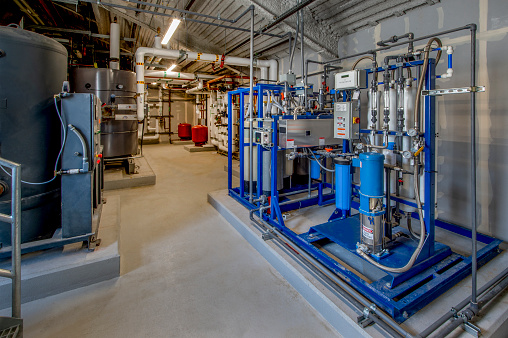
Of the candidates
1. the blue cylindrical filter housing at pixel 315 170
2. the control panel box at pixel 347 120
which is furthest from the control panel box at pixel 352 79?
the blue cylindrical filter housing at pixel 315 170

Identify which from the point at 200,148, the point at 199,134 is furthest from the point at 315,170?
the point at 199,134

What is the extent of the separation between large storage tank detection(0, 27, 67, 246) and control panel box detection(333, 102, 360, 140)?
285 centimetres

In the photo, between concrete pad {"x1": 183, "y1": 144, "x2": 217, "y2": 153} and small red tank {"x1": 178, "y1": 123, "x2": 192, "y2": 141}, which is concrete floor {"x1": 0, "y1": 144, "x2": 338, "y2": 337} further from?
small red tank {"x1": 178, "y1": 123, "x2": 192, "y2": 141}

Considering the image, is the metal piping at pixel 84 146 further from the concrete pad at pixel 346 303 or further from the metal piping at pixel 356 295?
the metal piping at pixel 356 295

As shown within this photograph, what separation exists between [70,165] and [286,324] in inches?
87.6

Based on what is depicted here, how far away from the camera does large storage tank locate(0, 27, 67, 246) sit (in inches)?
89.4

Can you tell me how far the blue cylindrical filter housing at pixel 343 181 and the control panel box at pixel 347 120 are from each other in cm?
29

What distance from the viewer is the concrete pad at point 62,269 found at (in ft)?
7.07

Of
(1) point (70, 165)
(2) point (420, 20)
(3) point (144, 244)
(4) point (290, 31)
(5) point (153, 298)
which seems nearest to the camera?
(5) point (153, 298)

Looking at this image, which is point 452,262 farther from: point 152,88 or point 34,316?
point 152,88

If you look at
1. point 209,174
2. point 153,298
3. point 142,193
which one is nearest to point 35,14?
point 142,193

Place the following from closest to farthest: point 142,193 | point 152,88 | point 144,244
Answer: point 144,244 → point 142,193 → point 152,88

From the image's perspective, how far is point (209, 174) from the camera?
6750 mm

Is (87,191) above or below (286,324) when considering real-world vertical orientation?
above
